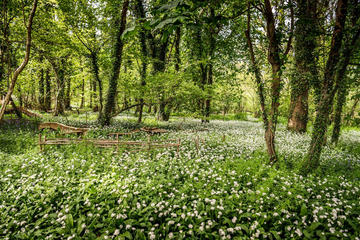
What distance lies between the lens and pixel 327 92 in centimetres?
547

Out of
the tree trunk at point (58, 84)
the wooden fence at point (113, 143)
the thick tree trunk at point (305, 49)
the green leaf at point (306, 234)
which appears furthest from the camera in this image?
the tree trunk at point (58, 84)

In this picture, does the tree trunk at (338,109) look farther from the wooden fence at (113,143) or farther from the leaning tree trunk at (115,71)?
the leaning tree trunk at (115,71)

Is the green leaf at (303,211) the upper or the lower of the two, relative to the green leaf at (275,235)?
upper

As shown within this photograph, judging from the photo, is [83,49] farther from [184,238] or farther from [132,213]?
[184,238]

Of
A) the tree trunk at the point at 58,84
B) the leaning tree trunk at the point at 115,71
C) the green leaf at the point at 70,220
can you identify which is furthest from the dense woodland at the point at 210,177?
the tree trunk at the point at 58,84

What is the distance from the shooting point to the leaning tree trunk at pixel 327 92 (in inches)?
201

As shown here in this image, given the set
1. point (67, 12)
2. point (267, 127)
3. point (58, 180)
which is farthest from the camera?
point (67, 12)

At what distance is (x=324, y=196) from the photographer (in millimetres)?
4414

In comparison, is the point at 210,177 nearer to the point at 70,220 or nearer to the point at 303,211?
the point at 303,211

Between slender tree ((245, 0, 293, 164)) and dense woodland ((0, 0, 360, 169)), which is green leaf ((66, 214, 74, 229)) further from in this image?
slender tree ((245, 0, 293, 164))

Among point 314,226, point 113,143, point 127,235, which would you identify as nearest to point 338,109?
point 314,226

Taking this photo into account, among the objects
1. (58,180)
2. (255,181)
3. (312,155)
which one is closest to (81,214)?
(58,180)

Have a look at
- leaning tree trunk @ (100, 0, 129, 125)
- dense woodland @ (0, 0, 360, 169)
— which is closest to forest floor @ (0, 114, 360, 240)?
dense woodland @ (0, 0, 360, 169)

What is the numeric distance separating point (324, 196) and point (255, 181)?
166 centimetres
